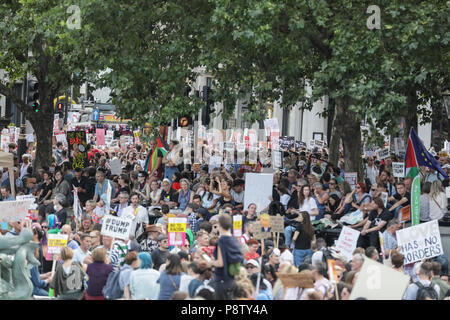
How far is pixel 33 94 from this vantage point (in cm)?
2464

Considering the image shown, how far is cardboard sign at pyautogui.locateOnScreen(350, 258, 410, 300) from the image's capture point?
928cm

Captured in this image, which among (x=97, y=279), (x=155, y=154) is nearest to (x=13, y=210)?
(x=97, y=279)

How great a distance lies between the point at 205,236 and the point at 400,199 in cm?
578

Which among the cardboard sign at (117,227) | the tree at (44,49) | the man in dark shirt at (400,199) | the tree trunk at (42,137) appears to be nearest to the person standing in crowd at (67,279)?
the cardboard sign at (117,227)

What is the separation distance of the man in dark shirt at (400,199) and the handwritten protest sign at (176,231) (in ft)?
14.8

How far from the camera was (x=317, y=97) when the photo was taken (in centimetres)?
1850

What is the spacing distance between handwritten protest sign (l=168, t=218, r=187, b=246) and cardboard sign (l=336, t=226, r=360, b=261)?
250cm

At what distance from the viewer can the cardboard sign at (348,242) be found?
43.3 ft

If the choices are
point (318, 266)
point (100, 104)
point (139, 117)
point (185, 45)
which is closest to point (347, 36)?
point (185, 45)

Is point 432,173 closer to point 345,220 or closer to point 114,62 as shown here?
point 345,220

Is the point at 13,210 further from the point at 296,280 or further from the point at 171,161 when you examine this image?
the point at 171,161

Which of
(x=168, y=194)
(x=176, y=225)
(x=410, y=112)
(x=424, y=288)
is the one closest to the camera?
(x=424, y=288)

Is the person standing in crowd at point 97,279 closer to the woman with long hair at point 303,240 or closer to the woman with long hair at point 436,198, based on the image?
the woman with long hair at point 303,240

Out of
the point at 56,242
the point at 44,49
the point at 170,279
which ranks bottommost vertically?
the point at 170,279
